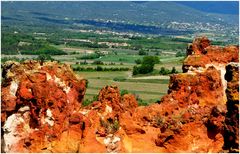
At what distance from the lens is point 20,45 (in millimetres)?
121062

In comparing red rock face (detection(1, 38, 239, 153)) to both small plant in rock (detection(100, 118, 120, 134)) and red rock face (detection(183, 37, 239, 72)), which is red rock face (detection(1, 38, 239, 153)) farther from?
red rock face (detection(183, 37, 239, 72))

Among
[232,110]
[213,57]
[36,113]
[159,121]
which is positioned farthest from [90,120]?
[213,57]

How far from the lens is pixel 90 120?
606 inches

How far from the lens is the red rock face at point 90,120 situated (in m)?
14.8

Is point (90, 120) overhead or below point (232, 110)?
below

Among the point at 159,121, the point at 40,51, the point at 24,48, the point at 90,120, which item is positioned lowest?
the point at 24,48

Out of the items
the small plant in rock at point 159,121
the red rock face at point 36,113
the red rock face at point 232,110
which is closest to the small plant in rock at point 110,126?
the red rock face at point 36,113

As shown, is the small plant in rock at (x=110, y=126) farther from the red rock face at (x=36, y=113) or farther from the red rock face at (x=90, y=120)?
the red rock face at (x=36, y=113)

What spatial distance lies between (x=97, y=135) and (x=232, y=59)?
5403mm

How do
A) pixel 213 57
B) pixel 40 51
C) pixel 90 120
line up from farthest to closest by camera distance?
pixel 40 51 → pixel 213 57 → pixel 90 120

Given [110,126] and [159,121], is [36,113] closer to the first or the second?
[110,126]

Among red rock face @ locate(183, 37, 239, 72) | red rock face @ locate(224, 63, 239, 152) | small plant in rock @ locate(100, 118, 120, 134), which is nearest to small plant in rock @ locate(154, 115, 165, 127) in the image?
small plant in rock @ locate(100, 118, 120, 134)

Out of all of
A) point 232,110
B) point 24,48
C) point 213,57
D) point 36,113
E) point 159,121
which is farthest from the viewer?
point 24,48

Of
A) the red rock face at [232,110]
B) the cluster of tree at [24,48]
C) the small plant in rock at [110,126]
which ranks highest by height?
the red rock face at [232,110]
